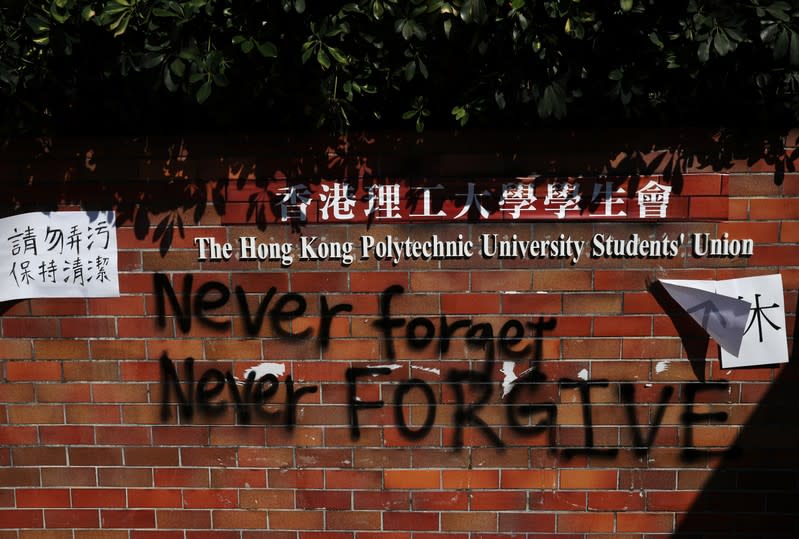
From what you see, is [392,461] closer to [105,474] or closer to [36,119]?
[105,474]

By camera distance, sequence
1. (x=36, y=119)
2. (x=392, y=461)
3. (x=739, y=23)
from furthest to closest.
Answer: (x=392, y=461)
(x=36, y=119)
(x=739, y=23)

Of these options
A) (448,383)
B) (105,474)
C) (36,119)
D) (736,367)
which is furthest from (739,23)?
(105,474)

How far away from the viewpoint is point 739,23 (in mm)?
2484

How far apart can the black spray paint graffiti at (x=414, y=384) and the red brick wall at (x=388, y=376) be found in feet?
0.03

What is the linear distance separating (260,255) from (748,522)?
2.43 m

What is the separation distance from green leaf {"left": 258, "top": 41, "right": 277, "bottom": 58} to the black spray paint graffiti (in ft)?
3.24

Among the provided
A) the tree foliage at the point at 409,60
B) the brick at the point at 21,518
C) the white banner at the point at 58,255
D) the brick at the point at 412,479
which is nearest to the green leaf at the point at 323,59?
the tree foliage at the point at 409,60

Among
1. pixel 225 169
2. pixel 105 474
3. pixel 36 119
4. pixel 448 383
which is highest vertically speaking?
pixel 36 119

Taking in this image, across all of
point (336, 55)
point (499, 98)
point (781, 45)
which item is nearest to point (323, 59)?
point (336, 55)

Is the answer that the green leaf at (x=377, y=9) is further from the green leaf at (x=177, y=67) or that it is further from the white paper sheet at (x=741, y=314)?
the white paper sheet at (x=741, y=314)

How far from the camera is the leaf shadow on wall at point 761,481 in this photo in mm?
2922

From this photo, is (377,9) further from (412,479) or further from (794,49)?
(412,479)

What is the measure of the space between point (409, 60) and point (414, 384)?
134 centimetres

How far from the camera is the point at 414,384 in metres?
2.95
